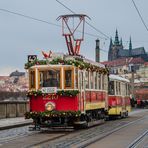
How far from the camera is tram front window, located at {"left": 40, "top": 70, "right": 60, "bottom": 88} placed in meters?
22.6

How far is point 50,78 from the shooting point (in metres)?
22.7

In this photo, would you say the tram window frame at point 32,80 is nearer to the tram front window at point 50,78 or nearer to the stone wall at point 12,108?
the tram front window at point 50,78

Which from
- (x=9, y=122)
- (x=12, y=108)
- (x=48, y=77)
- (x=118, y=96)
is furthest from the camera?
(x=12, y=108)

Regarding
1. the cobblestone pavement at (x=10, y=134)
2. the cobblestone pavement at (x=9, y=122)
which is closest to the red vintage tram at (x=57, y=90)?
the cobblestone pavement at (x=10, y=134)

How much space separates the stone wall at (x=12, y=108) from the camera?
3446cm

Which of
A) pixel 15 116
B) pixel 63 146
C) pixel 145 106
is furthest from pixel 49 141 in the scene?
pixel 145 106

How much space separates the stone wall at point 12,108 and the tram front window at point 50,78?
1137 cm

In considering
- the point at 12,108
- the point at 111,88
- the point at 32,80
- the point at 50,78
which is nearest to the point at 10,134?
the point at 32,80

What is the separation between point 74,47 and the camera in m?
30.9

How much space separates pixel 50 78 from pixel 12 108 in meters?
14.3

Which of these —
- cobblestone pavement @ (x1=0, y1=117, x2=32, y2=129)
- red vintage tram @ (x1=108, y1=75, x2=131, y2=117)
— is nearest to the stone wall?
cobblestone pavement @ (x1=0, y1=117, x2=32, y2=129)

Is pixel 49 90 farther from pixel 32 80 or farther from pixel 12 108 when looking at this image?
pixel 12 108

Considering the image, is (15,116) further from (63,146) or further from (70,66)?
(63,146)

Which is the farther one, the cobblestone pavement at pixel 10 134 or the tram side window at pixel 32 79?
the tram side window at pixel 32 79
